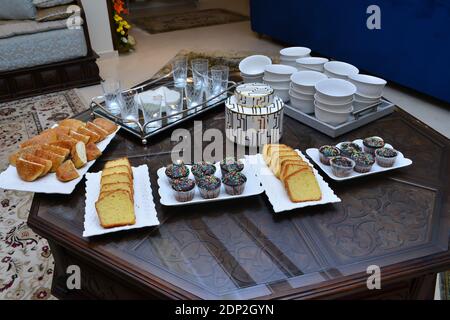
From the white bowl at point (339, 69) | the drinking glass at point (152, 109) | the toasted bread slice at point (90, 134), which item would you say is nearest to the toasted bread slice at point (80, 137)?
the toasted bread slice at point (90, 134)

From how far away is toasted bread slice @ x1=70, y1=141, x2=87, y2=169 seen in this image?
123cm

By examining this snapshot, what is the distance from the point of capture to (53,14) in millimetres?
3043

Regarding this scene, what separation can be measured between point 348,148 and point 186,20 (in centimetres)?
450

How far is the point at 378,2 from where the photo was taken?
2.84 metres

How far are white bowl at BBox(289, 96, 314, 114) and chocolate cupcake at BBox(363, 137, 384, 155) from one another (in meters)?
0.28

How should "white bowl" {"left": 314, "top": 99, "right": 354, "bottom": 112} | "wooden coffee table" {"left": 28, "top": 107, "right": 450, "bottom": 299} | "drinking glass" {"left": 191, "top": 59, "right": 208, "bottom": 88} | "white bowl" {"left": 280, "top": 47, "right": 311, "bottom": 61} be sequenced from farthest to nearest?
"white bowl" {"left": 280, "top": 47, "right": 311, "bottom": 61}
"drinking glass" {"left": 191, "top": 59, "right": 208, "bottom": 88}
"white bowl" {"left": 314, "top": 99, "right": 354, "bottom": 112}
"wooden coffee table" {"left": 28, "top": 107, "right": 450, "bottom": 299}

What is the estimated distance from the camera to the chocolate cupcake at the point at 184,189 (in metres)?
1.05

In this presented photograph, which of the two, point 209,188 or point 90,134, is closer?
point 209,188

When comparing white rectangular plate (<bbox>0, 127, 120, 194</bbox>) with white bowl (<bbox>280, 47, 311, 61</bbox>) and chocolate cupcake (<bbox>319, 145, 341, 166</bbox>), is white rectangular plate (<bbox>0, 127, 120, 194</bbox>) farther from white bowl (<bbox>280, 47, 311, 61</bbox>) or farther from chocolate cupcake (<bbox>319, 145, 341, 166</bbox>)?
white bowl (<bbox>280, 47, 311, 61</bbox>)

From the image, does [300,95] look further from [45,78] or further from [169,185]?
[45,78]

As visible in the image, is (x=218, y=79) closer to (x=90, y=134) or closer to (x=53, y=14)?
(x=90, y=134)

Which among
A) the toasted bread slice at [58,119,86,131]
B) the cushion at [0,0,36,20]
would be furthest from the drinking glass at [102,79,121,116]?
→ the cushion at [0,0,36,20]

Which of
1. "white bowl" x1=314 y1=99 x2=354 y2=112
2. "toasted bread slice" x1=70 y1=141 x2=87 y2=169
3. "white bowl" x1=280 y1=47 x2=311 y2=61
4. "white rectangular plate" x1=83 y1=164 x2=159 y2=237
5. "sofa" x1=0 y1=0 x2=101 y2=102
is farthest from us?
"sofa" x1=0 y1=0 x2=101 y2=102

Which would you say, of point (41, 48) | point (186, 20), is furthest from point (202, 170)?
point (186, 20)
